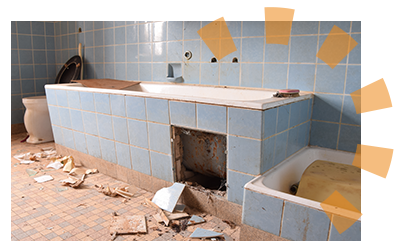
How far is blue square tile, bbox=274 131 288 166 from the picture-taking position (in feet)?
5.57

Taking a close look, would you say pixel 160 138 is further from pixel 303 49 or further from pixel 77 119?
pixel 303 49

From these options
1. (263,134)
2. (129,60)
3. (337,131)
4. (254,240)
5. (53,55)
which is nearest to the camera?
(254,240)

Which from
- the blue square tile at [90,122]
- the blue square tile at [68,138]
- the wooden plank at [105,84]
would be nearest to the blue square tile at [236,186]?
the blue square tile at [90,122]

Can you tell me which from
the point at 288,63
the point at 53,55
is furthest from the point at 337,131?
the point at 53,55

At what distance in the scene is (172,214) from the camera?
1.80 metres

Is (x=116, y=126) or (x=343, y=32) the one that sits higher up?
(x=343, y=32)

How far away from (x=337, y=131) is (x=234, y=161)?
88 cm

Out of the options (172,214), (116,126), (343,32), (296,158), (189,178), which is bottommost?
(172,214)

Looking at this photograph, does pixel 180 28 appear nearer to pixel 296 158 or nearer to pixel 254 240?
pixel 296 158

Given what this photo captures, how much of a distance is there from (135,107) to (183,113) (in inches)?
18.5

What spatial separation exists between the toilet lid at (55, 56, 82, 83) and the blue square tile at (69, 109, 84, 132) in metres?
1.14

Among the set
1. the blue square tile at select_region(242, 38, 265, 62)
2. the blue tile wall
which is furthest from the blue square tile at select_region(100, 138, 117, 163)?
the blue square tile at select_region(242, 38, 265, 62)

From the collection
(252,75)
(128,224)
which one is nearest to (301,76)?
(252,75)

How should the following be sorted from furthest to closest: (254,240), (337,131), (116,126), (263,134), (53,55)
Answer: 1. (53,55)
2. (116,126)
3. (337,131)
4. (263,134)
5. (254,240)
